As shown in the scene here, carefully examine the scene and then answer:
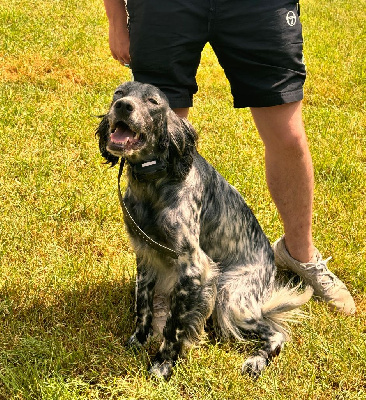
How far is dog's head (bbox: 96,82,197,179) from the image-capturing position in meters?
2.83

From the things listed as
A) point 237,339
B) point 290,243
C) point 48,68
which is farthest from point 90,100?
point 237,339

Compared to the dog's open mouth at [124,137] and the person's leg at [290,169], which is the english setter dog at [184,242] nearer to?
the dog's open mouth at [124,137]

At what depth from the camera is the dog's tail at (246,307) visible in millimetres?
3412

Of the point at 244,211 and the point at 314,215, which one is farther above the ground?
the point at 244,211

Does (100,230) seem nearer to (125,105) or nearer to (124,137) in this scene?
(124,137)

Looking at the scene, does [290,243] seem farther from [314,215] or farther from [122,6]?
[122,6]

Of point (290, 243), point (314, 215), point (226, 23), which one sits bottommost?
point (314, 215)

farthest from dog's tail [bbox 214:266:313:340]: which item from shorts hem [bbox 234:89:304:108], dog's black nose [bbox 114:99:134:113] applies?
dog's black nose [bbox 114:99:134:113]

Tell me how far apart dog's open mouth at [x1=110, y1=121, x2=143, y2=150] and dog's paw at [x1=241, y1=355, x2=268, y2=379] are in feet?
4.62

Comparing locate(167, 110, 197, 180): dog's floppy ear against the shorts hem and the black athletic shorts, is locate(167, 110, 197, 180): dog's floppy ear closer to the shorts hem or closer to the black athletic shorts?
the black athletic shorts

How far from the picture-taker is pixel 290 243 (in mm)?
3877

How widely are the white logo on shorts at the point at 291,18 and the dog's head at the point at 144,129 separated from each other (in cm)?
81

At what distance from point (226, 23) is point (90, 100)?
3904 millimetres

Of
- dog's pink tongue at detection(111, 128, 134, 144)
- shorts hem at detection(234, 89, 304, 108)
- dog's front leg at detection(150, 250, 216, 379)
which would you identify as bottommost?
dog's front leg at detection(150, 250, 216, 379)
